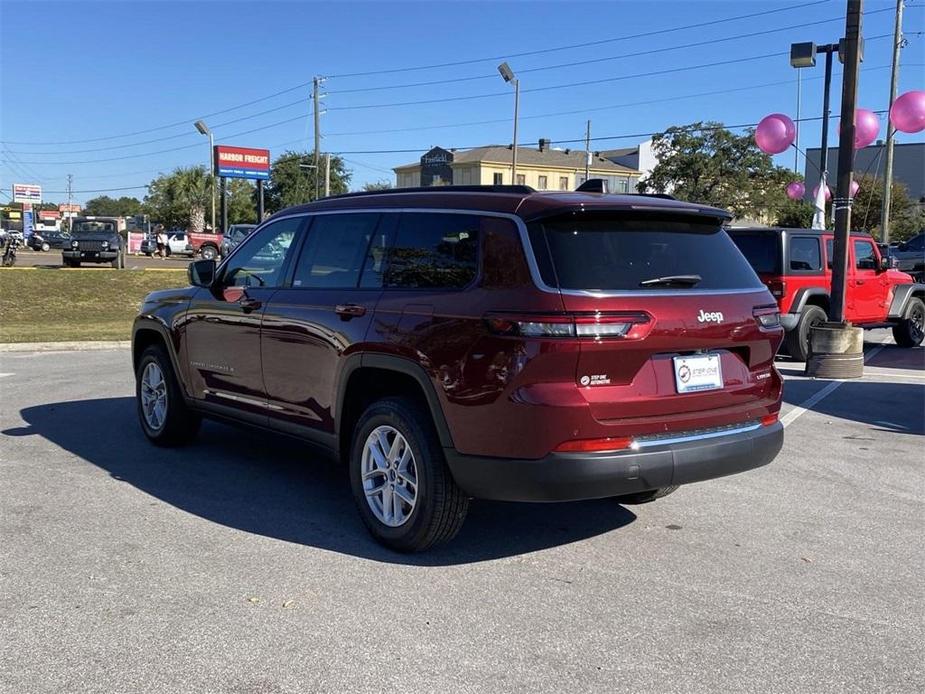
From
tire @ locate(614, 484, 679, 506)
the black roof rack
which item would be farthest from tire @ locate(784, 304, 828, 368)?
the black roof rack

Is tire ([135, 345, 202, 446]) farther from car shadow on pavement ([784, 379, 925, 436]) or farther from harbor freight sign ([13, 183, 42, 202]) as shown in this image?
harbor freight sign ([13, 183, 42, 202])

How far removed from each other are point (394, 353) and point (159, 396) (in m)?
3.22

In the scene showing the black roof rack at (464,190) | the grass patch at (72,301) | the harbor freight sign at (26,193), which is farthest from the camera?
the harbor freight sign at (26,193)

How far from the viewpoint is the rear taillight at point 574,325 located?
371 centimetres

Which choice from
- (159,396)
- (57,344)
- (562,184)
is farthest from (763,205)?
(159,396)

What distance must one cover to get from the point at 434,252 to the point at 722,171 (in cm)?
6217

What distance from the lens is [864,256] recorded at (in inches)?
523

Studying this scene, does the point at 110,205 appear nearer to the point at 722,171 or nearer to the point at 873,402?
the point at 722,171

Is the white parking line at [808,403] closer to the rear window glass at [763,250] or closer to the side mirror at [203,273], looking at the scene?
the rear window glass at [763,250]

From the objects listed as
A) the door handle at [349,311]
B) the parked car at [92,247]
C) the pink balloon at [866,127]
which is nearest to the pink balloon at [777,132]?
the pink balloon at [866,127]

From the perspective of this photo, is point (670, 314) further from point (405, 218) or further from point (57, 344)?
point (57, 344)

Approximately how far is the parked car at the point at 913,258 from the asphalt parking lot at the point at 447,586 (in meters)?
23.0

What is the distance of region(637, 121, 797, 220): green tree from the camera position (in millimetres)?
61625

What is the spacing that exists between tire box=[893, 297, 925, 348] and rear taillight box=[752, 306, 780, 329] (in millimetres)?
10916
